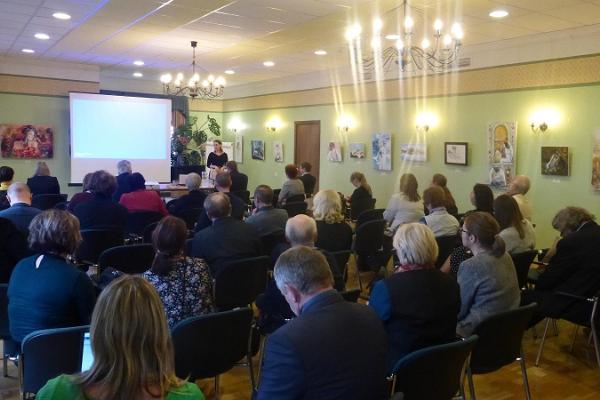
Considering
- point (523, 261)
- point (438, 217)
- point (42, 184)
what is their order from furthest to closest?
1. point (42, 184)
2. point (438, 217)
3. point (523, 261)

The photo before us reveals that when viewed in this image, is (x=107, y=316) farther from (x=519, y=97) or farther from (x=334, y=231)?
(x=519, y=97)

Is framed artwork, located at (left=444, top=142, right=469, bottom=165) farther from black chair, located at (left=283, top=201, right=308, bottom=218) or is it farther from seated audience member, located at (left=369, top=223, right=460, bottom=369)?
seated audience member, located at (left=369, top=223, right=460, bottom=369)

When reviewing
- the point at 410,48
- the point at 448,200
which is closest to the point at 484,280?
the point at 448,200

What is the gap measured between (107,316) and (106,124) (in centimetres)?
1115

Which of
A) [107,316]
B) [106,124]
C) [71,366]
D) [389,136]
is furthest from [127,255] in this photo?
[106,124]

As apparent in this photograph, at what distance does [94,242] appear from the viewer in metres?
4.93

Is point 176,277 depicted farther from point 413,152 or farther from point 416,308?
point 413,152

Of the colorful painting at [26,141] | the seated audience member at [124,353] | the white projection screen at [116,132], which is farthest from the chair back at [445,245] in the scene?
the colorful painting at [26,141]

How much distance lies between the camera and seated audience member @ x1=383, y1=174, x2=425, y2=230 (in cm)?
609

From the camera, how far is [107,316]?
51.3 inches

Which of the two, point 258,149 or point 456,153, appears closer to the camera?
point 456,153

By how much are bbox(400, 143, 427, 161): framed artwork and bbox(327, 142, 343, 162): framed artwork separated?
6.06 feet

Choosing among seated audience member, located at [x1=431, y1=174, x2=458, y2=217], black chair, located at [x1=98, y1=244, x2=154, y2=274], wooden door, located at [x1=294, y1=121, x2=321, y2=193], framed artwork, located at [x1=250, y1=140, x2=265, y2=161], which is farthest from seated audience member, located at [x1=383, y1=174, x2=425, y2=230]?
framed artwork, located at [x1=250, y1=140, x2=265, y2=161]

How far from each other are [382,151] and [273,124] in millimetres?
4156
